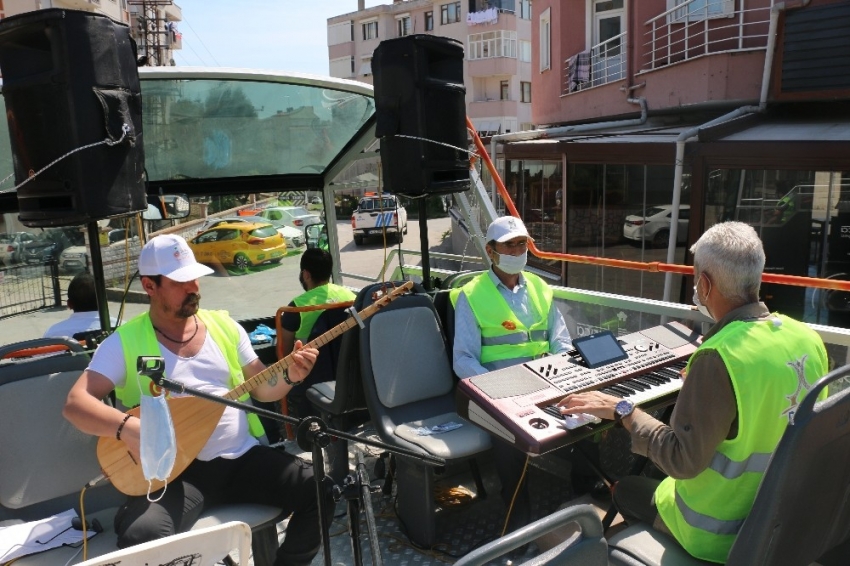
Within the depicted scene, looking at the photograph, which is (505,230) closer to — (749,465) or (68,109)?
(749,465)

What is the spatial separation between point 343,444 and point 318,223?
314cm

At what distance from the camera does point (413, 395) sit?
12.1ft

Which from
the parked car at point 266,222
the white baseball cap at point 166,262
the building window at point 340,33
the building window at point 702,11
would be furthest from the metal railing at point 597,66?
the building window at point 340,33

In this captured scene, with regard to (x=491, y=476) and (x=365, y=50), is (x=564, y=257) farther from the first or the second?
(x=365, y=50)

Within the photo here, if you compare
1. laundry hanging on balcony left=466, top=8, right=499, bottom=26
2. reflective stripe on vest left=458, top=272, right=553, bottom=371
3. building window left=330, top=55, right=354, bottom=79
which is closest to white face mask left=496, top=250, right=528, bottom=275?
reflective stripe on vest left=458, top=272, right=553, bottom=371

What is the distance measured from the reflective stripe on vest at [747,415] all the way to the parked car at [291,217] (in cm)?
477

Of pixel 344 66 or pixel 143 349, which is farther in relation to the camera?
pixel 344 66

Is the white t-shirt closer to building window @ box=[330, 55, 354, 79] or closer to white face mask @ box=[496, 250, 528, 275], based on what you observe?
white face mask @ box=[496, 250, 528, 275]

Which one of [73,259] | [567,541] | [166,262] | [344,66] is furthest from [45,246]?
[344,66]

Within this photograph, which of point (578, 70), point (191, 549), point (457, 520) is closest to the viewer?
point (191, 549)

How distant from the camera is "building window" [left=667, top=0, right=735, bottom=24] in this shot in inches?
427

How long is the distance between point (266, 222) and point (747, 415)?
4885 millimetres

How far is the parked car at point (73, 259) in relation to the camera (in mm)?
4895

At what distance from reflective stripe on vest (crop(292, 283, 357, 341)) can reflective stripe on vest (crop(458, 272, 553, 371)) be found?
1.21m
